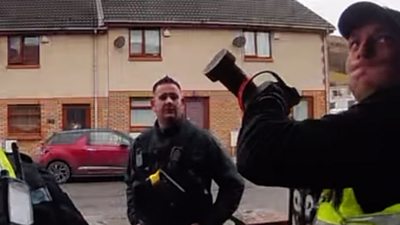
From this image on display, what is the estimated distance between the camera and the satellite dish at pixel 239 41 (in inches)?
1101

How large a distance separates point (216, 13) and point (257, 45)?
188 centimetres

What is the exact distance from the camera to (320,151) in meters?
1.95

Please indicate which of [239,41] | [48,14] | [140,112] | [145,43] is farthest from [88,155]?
[239,41]

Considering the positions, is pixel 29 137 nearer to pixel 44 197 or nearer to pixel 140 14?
pixel 140 14

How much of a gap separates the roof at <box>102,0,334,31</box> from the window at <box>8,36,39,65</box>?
268 centimetres

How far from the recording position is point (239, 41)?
28.0 meters

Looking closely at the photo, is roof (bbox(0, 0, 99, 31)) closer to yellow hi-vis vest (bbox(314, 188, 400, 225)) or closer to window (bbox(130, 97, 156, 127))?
window (bbox(130, 97, 156, 127))

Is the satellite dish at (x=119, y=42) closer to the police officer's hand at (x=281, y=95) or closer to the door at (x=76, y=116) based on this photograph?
the door at (x=76, y=116)

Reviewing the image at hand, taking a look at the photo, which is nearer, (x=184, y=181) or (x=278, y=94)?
(x=278, y=94)

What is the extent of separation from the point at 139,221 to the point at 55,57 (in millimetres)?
23136

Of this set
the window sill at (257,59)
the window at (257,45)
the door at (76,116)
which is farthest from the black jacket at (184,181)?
the window at (257,45)

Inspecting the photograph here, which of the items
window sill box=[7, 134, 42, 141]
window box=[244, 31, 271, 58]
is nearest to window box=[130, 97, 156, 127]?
window sill box=[7, 134, 42, 141]

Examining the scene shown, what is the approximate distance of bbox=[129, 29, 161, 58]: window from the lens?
1069 inches

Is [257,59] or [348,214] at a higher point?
[257,59]
